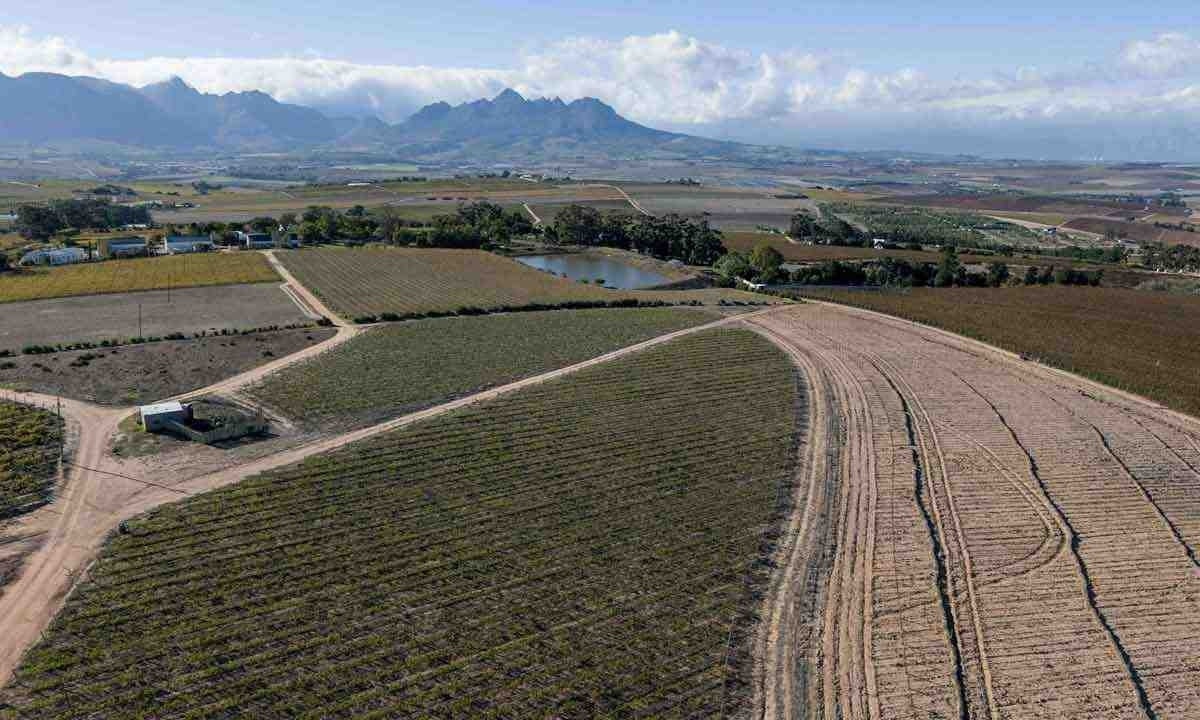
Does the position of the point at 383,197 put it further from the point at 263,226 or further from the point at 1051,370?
the point at 1051,370

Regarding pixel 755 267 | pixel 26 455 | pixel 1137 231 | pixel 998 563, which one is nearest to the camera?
pixel 998 563

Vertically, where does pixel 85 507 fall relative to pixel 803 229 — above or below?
below

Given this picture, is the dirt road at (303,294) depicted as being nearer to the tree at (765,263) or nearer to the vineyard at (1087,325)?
the vineyard at (1087,325)

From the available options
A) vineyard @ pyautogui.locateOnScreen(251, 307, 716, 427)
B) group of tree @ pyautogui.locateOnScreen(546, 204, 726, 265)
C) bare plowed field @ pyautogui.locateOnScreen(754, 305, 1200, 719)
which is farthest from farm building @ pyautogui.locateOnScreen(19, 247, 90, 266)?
bare plowed field @ pyautogui.locateOnScreen(754, 305, 1200, 719)

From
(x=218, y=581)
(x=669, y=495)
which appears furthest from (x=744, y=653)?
(x=218, y=581)

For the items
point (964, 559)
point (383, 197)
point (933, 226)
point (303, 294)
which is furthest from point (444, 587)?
point (383, 197)

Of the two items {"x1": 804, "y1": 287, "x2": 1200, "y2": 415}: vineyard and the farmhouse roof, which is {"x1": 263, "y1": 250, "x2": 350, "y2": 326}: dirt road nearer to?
the farmhouse roof

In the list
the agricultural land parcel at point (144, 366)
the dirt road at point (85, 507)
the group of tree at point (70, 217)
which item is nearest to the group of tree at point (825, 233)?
the agricultural land parcel at point (144, 366)
